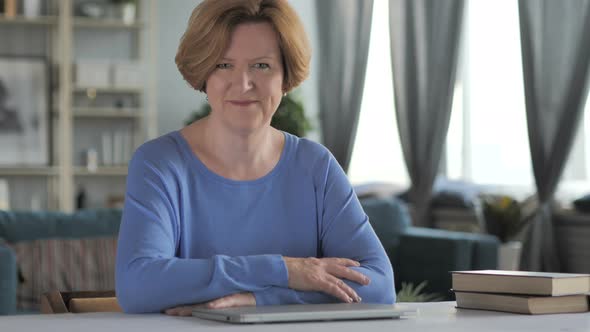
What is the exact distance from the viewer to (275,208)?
1944mm

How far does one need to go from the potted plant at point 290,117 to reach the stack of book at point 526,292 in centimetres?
519

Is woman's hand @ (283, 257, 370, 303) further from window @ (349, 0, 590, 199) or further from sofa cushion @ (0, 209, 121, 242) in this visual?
window @ (349, 0, 590, 199)

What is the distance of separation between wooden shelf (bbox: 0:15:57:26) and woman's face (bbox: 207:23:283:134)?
17.9ft

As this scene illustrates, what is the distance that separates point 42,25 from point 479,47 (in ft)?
11.0

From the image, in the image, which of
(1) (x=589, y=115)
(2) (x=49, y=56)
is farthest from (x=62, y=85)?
(1) (x=589, y=115)

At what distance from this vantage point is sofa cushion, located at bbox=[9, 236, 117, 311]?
3.95m

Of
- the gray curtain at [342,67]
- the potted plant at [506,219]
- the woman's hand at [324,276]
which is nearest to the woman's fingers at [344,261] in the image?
the woman's hand at [324,276]

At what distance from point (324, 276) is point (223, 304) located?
0.71 ft

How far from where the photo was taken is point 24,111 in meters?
7.29

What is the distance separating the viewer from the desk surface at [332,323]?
1396 mm

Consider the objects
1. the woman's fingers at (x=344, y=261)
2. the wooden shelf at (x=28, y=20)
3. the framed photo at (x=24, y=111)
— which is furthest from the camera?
the framed photo at (x=24, y=111)

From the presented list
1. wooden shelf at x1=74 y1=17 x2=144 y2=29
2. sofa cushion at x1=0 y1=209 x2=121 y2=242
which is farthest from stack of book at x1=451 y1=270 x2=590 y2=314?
wooden shelf at x1=74 y1=17 x2=144 y2=29

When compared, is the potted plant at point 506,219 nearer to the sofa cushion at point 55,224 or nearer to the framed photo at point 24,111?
the sofa cushion at point 55,224

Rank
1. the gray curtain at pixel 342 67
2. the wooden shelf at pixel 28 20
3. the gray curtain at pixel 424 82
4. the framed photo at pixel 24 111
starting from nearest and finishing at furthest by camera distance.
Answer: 1. the gray curtain at pixel 424 82
2. the gray curtain at pixel 342 67
3. the wooden shelf at pixel 28 20
4. the framed photo at pixel 24 111
